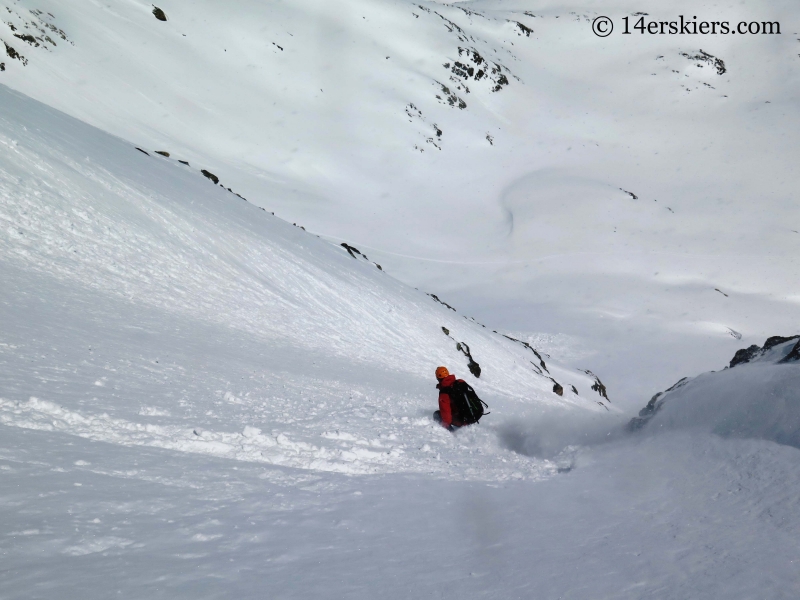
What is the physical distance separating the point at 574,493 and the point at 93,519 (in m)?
3.73

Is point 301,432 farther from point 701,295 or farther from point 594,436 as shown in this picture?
point 701,295

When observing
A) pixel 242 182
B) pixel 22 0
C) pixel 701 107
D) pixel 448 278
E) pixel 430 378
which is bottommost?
pixel 430 378

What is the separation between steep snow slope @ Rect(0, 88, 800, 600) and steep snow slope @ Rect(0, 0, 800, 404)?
16817 mm

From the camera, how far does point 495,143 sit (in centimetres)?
5331

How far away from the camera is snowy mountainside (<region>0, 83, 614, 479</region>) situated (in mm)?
5281

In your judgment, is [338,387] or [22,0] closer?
[338,387]

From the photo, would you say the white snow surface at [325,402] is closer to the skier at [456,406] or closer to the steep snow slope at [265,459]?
the steep snow slope at [265,459]

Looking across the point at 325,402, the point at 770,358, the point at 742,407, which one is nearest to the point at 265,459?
the point at 325,402

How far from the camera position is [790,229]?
38500 millimetres

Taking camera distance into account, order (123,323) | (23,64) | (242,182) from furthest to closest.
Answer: (242,182), (23,64), (123,323)

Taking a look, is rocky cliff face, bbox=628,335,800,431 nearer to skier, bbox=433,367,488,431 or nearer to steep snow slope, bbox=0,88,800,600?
steep snow slope, bbox=0,88,800,600

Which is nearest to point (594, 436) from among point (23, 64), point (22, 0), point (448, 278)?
point (448, 278)

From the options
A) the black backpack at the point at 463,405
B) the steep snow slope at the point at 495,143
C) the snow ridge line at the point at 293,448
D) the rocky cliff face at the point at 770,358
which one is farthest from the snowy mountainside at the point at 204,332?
the steep snow slope at the point at 495,143

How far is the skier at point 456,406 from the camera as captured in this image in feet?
25.5
